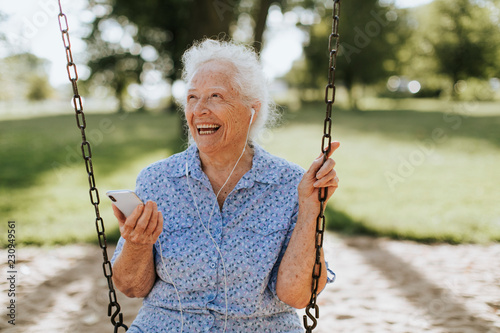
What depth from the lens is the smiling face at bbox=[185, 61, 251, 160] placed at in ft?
7.77

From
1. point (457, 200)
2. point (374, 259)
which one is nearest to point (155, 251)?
point (374, 259)

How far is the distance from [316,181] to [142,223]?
30.8 inches

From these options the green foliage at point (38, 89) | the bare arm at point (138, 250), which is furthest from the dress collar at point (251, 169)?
the green foliage at point (38, 89)

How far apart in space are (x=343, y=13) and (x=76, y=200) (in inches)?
972

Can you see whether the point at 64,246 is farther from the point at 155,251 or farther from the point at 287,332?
the point at 287,332

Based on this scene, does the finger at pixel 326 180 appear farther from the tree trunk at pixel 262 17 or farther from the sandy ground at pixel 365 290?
the tree trunk at pixel 262 17

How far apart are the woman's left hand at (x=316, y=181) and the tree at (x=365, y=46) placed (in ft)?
94.9

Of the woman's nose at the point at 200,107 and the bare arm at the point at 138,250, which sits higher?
the woman's nose at the point at 200,107

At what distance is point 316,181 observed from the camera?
79.6 inches

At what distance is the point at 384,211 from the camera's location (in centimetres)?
704

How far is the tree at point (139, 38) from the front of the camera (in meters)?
22.7

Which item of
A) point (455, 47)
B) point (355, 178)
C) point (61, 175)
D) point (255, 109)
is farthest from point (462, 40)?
point (255, 109)

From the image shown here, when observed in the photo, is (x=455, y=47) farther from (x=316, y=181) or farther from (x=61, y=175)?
(x=316, y=181)

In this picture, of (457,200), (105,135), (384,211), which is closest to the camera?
(384,211)
